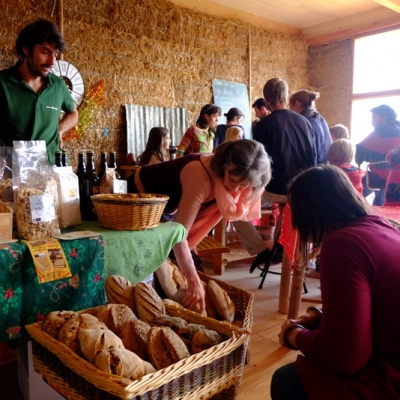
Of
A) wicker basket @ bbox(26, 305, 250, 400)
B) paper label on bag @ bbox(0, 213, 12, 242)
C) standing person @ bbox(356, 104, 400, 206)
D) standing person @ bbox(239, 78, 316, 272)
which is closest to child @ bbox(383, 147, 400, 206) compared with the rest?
standing person @ bbox(239, 78, 316, 272)

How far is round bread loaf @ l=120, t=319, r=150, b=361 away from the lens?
1.09 meters

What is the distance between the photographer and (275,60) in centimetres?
648

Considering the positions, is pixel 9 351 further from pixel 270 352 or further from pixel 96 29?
pixel 96 29

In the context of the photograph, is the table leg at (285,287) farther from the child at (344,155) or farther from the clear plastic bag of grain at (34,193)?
the clear plastic bag of grain at (34,193)

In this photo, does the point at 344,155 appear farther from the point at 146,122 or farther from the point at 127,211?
the point at 146,122

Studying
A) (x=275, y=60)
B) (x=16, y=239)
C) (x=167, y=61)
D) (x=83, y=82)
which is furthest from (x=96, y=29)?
(x=16, y=239)

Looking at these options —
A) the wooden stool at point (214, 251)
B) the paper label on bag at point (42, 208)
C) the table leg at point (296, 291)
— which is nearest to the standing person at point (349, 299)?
the paper label on bag at point (42, 208)

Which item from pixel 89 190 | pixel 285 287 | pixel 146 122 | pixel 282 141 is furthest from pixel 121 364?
pixel 146 122

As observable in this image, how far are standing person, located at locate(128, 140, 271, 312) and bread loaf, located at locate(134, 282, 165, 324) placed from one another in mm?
249

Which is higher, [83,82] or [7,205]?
[83,82]

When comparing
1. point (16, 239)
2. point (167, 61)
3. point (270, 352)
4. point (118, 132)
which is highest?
point (167, 61)

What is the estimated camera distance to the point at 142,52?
4.88 meters

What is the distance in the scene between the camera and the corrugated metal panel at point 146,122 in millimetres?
4824

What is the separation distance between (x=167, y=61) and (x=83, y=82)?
1.21 meters
